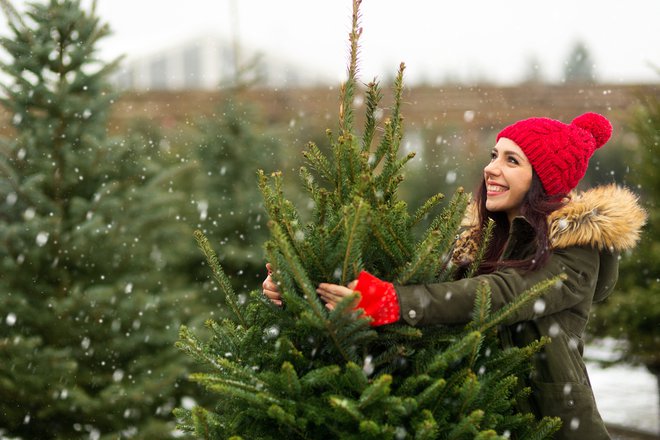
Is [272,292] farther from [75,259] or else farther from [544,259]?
[75,259]

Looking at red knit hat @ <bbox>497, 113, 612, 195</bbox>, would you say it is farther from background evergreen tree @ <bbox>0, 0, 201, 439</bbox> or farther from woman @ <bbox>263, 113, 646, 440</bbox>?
background evergreen tree @ <bbox>0, 0, 201, 439</bbox>

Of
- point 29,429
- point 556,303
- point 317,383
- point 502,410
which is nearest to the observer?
point 317,383

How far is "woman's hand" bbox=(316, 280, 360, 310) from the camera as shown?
1.76 m

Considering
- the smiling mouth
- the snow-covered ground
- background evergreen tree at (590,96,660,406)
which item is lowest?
the snow-covered ground

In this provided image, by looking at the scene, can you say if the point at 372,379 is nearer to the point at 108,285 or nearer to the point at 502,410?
the point at 502,410

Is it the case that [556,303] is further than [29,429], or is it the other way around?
[29,429]

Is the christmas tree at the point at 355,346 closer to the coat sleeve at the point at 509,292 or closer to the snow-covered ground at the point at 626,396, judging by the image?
the coat sleeve at the point at 509,292

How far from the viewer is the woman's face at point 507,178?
7.84ft

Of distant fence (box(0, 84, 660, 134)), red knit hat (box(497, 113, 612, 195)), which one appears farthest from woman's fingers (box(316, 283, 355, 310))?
distant fence (box(0, 84, 660, 134))

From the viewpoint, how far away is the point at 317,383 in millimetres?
1724

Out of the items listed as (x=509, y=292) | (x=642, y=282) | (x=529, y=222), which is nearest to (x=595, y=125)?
(x=529, y=222)

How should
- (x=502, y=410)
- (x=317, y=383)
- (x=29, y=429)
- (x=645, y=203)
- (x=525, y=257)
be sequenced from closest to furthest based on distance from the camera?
(x=317, y=383), (x=502, y=410), (x=525, y=257), (x=29, y=429), (x=645, y=203)

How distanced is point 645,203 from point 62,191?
5.59m

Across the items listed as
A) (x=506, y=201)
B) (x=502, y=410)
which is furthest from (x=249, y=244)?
(x=502, y=410)
